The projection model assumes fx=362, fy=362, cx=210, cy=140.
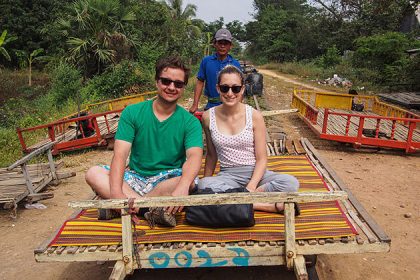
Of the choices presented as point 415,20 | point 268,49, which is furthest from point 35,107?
A: point 268,49

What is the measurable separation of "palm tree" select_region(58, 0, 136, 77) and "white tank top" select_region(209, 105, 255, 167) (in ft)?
45.9

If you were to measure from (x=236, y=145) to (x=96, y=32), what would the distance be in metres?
14.9

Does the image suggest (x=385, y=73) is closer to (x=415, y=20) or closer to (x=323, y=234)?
(x=415, y=20)

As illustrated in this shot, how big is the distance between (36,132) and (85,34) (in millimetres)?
7748

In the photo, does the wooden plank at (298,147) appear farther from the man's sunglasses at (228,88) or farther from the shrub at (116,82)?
the shrub at (116,82)

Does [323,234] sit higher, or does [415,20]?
[415,20]

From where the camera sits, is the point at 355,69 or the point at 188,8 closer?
the point at 355,69

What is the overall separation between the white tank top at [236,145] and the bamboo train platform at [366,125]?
4.70 m

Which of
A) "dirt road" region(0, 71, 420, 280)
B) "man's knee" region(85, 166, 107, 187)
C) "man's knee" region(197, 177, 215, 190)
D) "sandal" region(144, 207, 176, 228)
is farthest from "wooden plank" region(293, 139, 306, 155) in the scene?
"man's knee" region(85, 166, 107, 187)

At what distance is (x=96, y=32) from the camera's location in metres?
16.3

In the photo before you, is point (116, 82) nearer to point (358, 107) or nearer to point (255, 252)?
point (358, 107)

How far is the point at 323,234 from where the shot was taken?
2.70 meters

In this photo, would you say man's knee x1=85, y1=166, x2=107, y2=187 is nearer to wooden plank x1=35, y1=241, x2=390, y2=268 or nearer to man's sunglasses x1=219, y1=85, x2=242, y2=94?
wooden plank x1=35, y1=241, x2=390, y2=268

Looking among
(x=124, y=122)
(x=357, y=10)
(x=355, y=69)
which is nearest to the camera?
(x=124, y=122)
